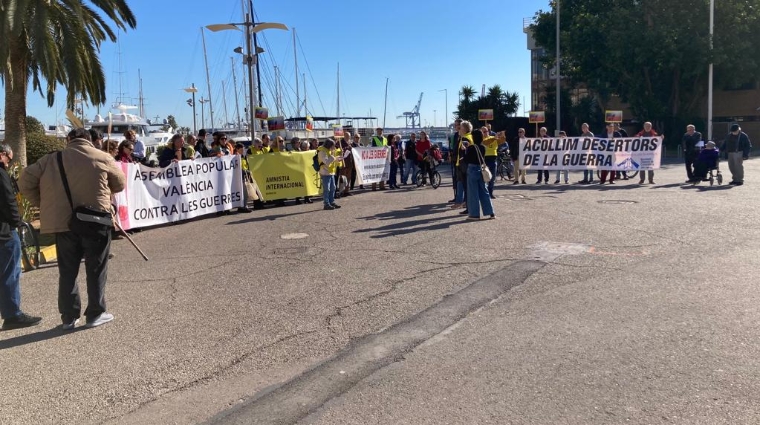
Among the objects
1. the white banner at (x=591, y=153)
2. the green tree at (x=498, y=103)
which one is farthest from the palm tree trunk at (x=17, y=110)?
the green tree at (x=498, y=103)

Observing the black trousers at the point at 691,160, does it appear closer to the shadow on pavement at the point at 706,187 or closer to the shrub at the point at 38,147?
the shadow on pavement at the point at 706,187

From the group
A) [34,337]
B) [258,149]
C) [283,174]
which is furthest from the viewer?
[258,149]

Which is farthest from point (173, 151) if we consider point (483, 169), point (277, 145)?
point (483, 169)

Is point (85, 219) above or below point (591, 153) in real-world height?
below

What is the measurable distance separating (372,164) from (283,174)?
413 cm

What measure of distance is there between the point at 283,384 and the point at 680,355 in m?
3.09

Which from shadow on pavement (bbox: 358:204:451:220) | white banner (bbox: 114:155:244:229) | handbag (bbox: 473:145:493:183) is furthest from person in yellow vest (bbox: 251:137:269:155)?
handbag (bbox: 473:145:493:183)

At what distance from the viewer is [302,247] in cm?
976

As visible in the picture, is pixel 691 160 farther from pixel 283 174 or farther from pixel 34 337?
pixel 34 337

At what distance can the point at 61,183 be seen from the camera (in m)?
5.91

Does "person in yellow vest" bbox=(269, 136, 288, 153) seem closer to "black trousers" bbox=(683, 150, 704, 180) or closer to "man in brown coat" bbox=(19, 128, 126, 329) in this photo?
"man in brown coat" bbox=(19, 128, 126, 329)

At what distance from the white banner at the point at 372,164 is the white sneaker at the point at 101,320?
12369mm

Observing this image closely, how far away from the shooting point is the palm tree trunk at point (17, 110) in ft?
48.9

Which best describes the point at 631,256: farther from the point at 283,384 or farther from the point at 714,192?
the point at 714,192
